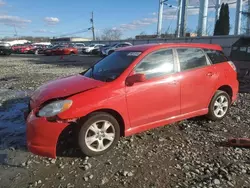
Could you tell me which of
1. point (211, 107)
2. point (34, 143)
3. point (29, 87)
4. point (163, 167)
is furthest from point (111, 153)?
point (29, 87)

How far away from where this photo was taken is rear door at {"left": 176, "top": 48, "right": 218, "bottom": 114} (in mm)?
4883

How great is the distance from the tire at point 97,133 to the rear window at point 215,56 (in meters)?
2.59

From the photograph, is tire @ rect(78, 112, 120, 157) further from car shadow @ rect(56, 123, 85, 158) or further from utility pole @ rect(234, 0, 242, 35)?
utility pole @ rect(234, 0, 242, 35)

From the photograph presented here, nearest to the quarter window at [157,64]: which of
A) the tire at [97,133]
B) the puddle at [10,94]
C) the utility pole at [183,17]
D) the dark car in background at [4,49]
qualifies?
the tire at [97,133]

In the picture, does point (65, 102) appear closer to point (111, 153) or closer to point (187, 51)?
point (111, 153)

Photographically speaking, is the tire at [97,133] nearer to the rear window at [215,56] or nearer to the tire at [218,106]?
the tire at [218,106]

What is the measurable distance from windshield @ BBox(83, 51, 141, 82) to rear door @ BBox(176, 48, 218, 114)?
0.96 meters

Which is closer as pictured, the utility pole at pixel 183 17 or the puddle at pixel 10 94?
the puddle at pixel 10 94

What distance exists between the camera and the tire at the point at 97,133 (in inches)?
154

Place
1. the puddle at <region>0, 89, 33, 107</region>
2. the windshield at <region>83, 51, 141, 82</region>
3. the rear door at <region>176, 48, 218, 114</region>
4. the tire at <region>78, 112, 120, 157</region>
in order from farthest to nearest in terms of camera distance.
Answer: the puddle at <region>0, 89, 33, 107</region> < the rear door at <region>176, 48, 218, 114</region> < the windshield at <region>83, 51, 141, 82</region> < the tire at <region>78, 112, 120, 157</region>

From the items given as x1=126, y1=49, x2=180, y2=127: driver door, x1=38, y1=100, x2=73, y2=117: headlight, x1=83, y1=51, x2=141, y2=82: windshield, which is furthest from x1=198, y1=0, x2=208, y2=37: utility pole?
x1=38, y1=100, x2=73, y2=117: headlight

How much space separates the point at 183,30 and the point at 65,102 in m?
36.8

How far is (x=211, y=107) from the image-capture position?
5371 mm

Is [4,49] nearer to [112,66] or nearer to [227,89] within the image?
[112,66]
